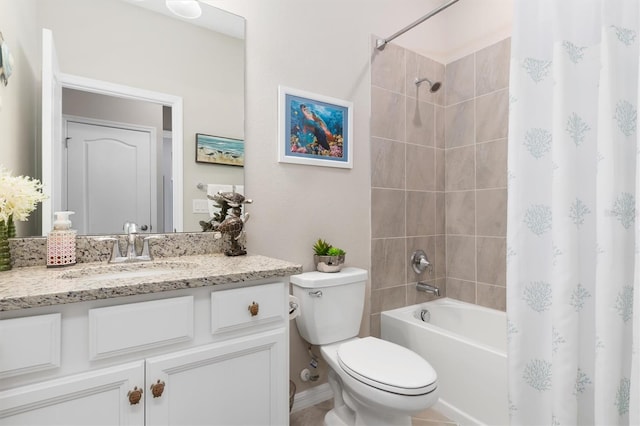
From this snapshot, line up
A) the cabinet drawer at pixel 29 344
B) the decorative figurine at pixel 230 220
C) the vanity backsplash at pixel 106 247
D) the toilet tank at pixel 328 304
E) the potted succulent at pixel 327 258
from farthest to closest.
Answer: the potted succulent at pixel 327 258 → the toilet tank at pixel 328 304 → the decorative figurine at pixel 230 220 → the vanity backsplash at pixel 106 247 → the cabinet drawer at pixel 29 344

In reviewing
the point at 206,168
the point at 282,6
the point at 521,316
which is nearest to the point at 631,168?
the point at 521,316

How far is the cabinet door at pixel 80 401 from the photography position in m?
0.85

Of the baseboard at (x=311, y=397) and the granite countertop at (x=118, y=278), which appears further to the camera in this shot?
the baseboard at (x=311, y=397)

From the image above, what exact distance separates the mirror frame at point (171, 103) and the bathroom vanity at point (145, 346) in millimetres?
394

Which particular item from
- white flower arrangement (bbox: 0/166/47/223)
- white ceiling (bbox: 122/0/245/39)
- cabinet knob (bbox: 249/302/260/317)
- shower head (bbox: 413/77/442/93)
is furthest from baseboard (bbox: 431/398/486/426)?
white ceiling (bbox: 122/0/245/39)

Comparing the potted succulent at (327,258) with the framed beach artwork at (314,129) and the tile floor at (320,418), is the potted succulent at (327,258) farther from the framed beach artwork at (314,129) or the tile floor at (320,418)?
the tile floor at (320,418)

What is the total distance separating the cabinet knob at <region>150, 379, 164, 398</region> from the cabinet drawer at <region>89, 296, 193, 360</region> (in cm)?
11

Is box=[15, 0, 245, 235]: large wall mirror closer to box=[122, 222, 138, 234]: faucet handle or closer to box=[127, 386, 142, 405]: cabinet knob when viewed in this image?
box=[122, 222, 138, 234]: faucet handle

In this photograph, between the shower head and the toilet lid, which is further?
the shower head

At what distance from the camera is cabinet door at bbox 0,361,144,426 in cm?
85

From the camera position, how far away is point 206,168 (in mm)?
1695

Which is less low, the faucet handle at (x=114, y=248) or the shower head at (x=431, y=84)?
the shower head at (x=431, y=84)

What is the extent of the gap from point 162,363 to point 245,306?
0.29 metres

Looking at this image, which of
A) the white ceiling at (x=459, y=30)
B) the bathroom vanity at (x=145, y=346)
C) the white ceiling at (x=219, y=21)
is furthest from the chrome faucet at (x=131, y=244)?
the white ceiling at (x=459, y=30)
